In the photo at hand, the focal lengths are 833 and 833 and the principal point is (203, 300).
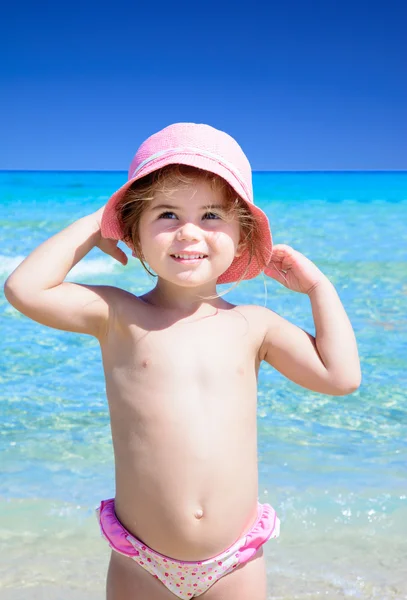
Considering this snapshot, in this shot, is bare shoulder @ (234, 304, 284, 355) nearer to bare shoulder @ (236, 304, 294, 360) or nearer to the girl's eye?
bare shoulder @ (236, 304, 294, 360)

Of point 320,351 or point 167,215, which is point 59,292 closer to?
point 167,215

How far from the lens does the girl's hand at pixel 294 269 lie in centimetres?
225

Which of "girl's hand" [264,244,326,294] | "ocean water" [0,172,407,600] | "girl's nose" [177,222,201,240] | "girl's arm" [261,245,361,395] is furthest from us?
"ocean water" [0,172,407,600]

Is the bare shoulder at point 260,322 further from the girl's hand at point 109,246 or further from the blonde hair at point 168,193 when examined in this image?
the girl's hand at point 109,246

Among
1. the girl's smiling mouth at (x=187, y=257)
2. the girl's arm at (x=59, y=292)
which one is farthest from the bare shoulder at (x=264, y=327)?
the girl's arm at (x=59, y=292)

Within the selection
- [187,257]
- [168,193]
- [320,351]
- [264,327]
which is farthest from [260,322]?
[168,193]

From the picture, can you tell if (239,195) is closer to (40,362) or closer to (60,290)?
(60,290)

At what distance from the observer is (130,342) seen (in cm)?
208

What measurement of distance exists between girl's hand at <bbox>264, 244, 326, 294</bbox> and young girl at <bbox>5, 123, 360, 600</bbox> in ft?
0.52

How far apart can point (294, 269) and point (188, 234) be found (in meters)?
0.43

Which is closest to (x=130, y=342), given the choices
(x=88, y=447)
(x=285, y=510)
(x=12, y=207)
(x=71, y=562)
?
(x=71, y=562)

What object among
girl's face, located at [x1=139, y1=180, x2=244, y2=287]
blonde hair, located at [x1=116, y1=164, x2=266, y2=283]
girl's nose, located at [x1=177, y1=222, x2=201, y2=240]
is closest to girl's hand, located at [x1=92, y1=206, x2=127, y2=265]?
blonde hair, located at [x1=116, y1=164, x2=266, y2=283]

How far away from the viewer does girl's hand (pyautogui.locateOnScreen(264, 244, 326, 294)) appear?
225 centimetres

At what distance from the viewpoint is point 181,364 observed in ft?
6.74
